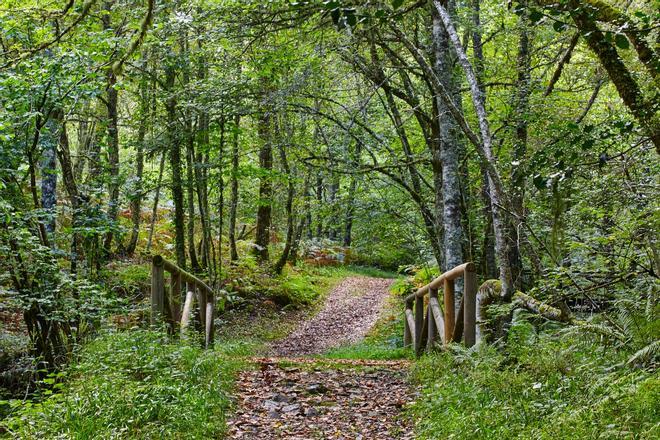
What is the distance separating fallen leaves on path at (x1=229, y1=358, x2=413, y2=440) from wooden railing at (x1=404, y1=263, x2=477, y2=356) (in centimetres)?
80

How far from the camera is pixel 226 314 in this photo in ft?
51.9

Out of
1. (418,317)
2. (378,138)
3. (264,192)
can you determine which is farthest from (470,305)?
(264,192)

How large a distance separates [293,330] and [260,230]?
5112 mm

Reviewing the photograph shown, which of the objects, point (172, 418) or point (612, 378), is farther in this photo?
point (172, 418)

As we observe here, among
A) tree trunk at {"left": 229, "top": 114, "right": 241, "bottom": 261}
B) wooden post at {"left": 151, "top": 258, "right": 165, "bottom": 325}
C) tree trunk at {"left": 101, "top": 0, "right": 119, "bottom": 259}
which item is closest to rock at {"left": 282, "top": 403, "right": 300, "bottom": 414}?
wooden post at {"left": 151, "top": 258, "right": 165, "bottom": 325}

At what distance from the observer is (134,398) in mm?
4895

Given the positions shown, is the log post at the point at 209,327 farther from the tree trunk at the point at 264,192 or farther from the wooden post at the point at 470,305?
the tree trunk at the point at 264,192

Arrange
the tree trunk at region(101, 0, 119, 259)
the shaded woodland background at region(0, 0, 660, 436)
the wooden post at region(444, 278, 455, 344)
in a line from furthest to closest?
the tree trunk at region(101, 0, 119, 259) → the wooden post at region(444, 278, 455, 344) → the shaded woodland background at region(0, 0, 660, 436)

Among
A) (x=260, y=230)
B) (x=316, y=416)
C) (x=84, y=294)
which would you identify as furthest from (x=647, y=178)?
(x=260, y=230)

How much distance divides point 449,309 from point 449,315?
0.27ft

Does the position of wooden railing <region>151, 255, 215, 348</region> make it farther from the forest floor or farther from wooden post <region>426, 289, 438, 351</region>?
wooden post <region>426, 289, 438, 351</region>

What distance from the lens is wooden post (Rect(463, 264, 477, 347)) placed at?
6668 millimetres

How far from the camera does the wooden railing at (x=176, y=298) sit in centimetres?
759

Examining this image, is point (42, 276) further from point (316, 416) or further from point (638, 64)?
point (638, 64)
